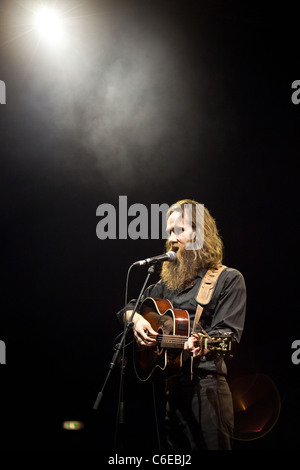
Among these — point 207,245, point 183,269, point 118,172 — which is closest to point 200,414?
point 183,269

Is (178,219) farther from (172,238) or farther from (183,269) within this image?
(183,269)

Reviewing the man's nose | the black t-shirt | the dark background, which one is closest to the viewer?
the black t-shirt

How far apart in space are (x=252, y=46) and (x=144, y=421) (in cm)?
425

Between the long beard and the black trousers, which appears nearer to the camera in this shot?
the black trousers

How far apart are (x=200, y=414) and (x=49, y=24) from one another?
414 centimetres

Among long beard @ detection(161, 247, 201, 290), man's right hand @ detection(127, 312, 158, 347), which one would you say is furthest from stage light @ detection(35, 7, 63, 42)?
man's right hand @ detection(127, 312, 158, 347)

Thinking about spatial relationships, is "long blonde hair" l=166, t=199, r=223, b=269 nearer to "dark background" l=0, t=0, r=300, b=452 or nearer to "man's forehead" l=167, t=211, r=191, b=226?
"man's forehead" l=167, t=211, r=191, b=226

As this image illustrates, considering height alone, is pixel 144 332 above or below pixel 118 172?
below

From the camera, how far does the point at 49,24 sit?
4.25 metres

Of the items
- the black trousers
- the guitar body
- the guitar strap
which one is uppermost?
the guitar strap

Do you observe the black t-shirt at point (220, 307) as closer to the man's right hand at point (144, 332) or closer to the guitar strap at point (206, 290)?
the guitar strap at point (206, 290)

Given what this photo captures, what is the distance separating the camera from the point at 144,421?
13.2 feet

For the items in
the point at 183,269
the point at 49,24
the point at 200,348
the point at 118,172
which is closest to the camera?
the point at 200,348

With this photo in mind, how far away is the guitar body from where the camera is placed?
2.55 meters
